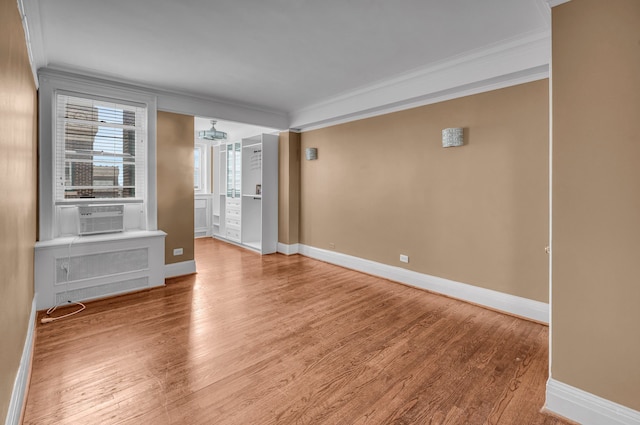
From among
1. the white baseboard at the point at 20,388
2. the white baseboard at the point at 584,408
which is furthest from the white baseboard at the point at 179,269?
the white baseboard at the point at 584,408

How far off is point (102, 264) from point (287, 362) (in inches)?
108

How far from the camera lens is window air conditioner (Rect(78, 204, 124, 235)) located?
3637mm

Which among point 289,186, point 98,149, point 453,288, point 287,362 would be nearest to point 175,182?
→ point 98,149

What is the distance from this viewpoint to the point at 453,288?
3691 mm

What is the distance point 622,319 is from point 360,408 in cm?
152

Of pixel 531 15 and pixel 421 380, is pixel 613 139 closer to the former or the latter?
pixel 531 15

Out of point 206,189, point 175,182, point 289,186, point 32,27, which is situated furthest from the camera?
point 206,189

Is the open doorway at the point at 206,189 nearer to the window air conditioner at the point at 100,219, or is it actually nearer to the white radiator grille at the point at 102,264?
the window air conditioner at the point at 100,219

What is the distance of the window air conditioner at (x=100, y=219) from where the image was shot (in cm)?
364

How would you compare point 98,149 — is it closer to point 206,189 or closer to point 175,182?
point 175,182

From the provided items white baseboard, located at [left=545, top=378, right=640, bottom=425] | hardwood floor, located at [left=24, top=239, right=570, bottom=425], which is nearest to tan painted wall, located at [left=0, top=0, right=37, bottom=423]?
hardwood floor, located at [left=24, top=239, right=570, bottom=425]

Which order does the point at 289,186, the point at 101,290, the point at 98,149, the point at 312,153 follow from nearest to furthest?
the point at 101,290, the point at 98,149, the point at 312,153, the point at 289,186

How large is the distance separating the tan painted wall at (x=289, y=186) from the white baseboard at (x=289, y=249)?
6 cm

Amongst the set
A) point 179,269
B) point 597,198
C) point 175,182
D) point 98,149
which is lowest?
point 179,269
